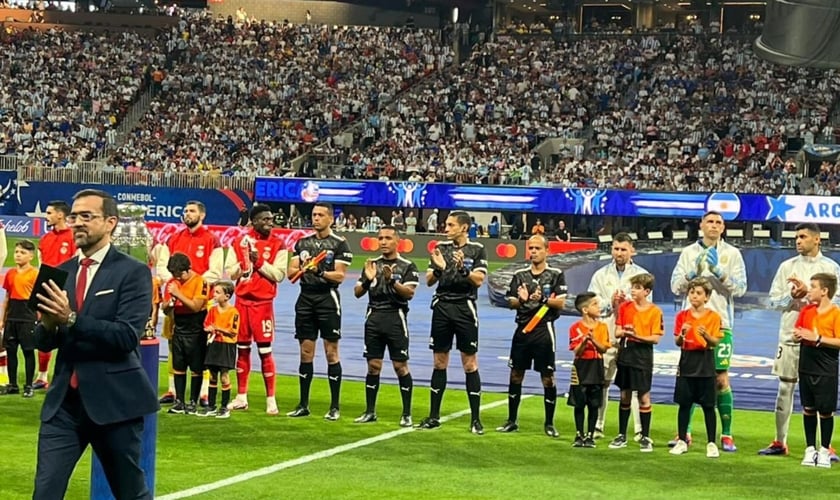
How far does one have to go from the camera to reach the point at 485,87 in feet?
171

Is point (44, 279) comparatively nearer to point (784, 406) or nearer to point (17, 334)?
point (784, 406)

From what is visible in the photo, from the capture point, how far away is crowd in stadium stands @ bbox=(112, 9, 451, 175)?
49938 mm

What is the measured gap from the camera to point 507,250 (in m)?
40.3

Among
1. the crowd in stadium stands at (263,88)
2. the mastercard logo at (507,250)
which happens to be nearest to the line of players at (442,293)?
the mastercard logo at (507,250)

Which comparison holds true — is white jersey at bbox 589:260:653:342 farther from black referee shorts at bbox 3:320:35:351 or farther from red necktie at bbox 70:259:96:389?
red necktie at bbox 70:259:96:389

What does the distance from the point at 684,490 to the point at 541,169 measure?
35218 mm

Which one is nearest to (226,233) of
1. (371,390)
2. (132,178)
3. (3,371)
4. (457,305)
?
(132,178)

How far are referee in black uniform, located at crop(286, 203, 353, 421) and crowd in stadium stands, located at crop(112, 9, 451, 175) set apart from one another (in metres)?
32.1

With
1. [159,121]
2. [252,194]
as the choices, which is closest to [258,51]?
[159,121]

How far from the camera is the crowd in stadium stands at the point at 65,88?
167 feet

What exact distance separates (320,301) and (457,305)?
5.12 ft

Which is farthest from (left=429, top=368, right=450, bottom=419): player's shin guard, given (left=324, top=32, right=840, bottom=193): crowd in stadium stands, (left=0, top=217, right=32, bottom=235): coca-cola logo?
(left=0, top=217, right=32, bottom=235): coca-cola logo

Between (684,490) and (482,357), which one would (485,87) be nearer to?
(482,357)

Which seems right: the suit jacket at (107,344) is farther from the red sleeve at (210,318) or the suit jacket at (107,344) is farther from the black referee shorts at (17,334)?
the black referee shorts at (17,334)
